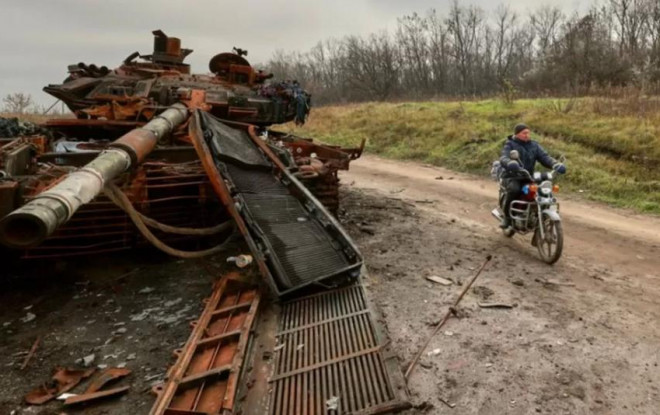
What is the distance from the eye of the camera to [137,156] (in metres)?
3.55

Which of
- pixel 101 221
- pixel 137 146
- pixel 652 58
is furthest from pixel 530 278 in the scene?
pixel 652 58

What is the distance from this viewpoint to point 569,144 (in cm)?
1256

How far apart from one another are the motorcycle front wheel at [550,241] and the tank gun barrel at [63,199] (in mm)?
4377

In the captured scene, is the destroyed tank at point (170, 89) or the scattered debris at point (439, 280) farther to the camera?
the destroyed tank at point (170, 89)

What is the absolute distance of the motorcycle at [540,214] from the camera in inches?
228

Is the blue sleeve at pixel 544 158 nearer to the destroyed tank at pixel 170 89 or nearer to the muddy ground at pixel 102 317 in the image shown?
the muddy ground at pixel 102 317

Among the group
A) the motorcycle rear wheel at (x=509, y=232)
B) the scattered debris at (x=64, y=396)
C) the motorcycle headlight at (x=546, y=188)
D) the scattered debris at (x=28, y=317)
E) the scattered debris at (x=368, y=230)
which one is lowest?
the scattered debris at (x=64, y=396)

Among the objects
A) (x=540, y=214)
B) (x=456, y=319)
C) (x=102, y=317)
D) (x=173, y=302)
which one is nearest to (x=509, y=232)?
(x=540, y=214)

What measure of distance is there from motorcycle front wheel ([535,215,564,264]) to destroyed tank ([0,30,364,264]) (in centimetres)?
274

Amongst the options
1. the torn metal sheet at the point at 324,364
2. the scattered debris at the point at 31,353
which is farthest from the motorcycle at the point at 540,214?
the scattered debris at the point at 31,353

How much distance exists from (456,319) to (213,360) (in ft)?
6.75

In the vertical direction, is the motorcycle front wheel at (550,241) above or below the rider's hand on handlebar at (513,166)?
below

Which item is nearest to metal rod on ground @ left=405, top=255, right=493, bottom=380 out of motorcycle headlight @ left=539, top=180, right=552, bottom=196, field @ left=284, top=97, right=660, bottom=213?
motorcycle headlight @ left=539, top=180, right=552, bottom=196

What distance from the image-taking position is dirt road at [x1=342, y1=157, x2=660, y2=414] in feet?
10.9
